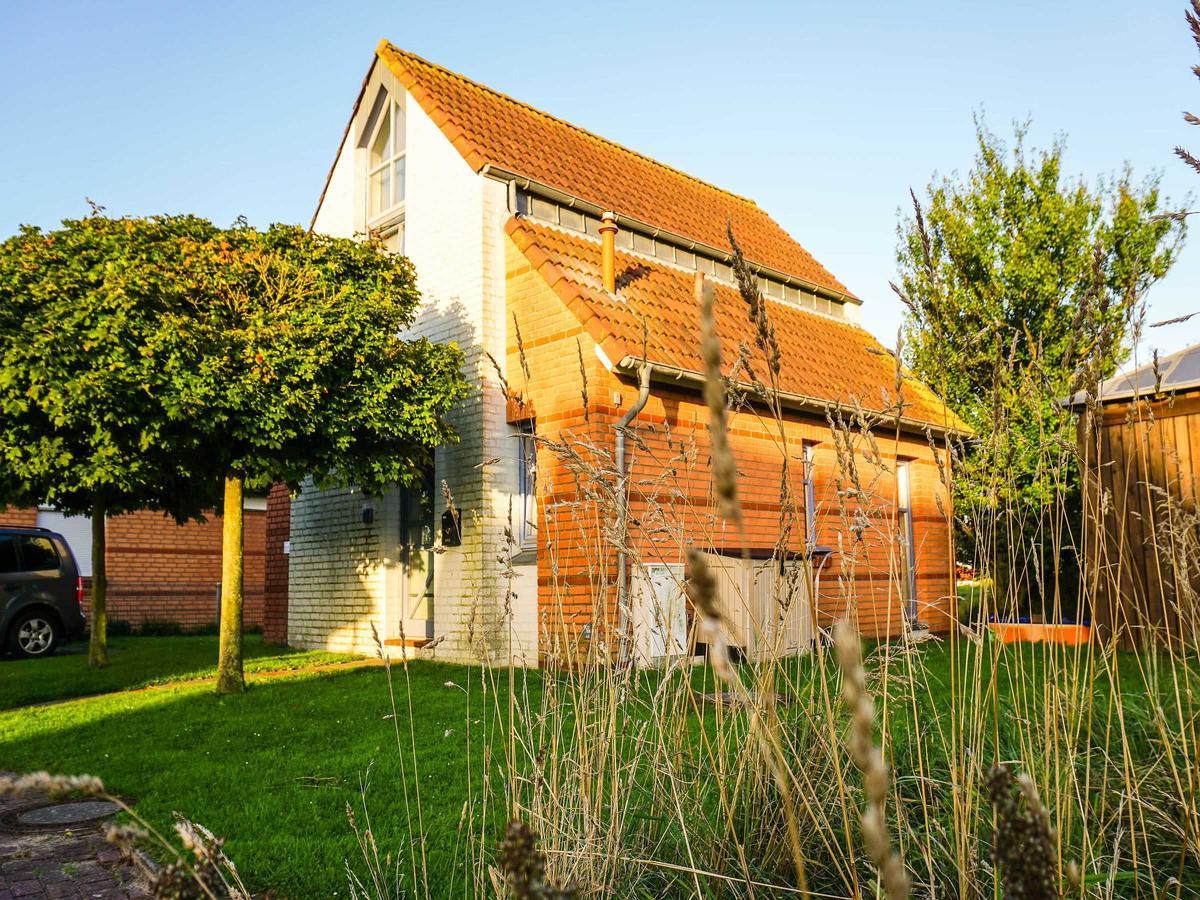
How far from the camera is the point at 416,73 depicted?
1194 cm

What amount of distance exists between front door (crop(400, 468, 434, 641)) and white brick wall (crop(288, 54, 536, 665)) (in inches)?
6.0

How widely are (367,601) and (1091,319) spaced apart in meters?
10.5

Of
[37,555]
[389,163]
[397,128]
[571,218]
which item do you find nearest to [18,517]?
[37,555]

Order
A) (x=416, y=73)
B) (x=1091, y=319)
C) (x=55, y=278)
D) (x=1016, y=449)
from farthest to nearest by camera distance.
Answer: (x=416, y=73)
(x=55, y=278)
(x=1016, y=449)
(x=1091, y=319)

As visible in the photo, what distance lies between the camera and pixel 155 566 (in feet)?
67.8

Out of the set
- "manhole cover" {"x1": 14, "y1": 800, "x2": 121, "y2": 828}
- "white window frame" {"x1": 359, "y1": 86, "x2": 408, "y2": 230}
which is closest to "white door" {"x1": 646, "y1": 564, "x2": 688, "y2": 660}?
"manhole cover" {"x1": 14, "y1": 800, "x2": 121, "y2": 828}

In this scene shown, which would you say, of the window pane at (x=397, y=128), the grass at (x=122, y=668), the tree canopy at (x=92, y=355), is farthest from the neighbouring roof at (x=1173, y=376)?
the grass at (x=122, y=668)

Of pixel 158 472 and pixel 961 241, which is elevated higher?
pixel 961 241

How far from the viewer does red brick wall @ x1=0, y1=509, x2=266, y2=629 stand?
65.9 ft

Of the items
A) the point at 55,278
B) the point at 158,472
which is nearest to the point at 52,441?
the point at 158,472

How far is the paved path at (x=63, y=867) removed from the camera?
3.41 meters

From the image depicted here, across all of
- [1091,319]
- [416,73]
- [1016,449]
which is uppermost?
[416,73]

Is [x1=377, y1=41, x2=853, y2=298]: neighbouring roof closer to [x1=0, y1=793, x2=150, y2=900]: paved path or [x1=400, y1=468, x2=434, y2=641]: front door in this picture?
[x1=400, y1=468, x2=434, y2=641]: front door

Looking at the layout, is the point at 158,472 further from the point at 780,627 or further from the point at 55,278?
the point at 780,627
